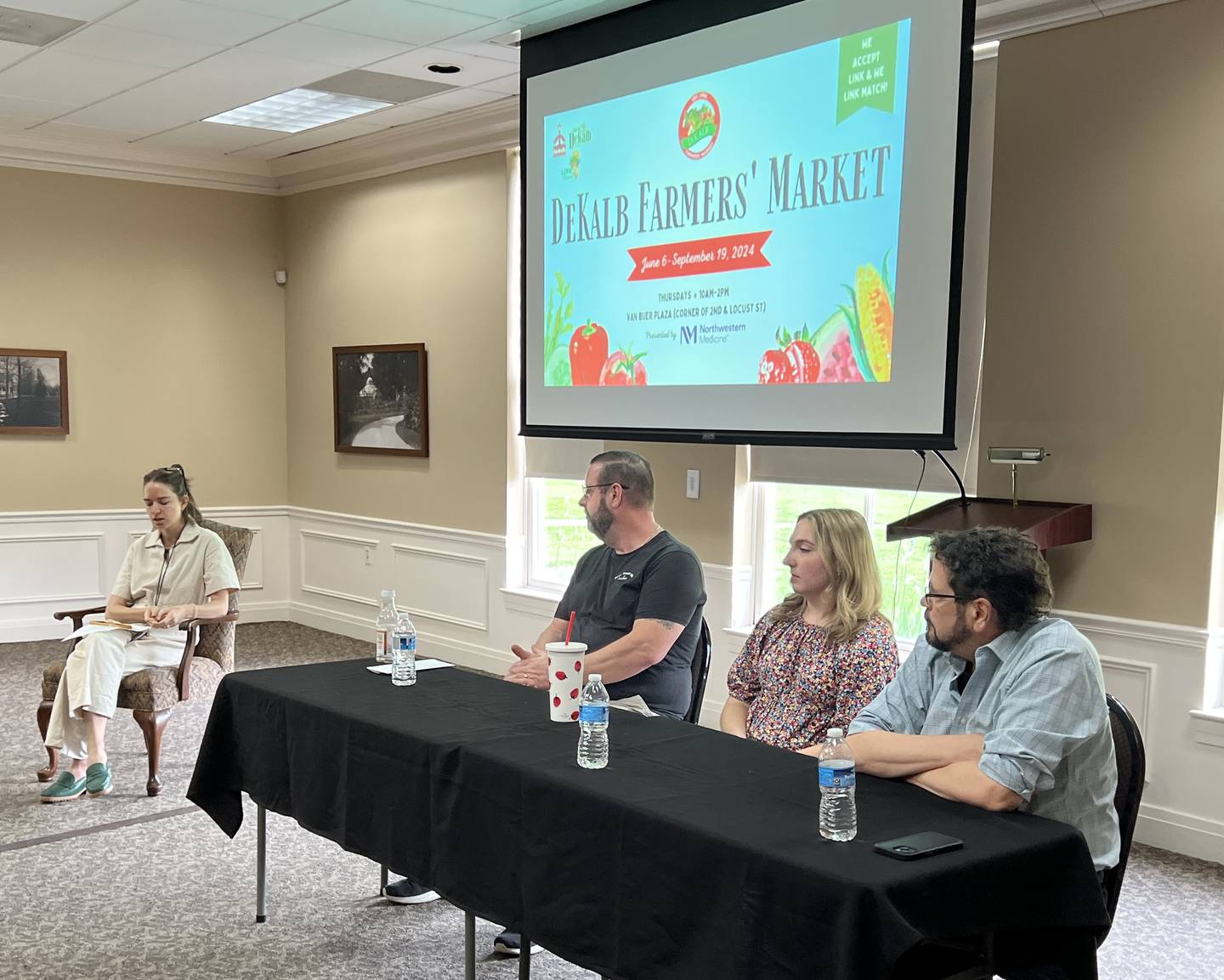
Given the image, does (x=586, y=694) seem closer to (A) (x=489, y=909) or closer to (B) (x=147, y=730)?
(A) (x=489, y=909)

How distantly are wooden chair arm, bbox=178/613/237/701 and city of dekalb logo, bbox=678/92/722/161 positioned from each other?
8.43 ft

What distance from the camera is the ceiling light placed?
6.31m

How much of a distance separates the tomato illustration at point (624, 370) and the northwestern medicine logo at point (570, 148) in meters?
0.82

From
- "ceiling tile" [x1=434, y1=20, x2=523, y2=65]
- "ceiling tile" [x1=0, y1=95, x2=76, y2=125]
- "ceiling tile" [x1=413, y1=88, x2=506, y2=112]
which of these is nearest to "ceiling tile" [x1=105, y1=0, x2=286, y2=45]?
"ceiling tile" [x1=434, y1=20, x2=523, y2=65]

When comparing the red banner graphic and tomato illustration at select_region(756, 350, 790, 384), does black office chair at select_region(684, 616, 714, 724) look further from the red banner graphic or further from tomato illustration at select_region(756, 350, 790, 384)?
the red banner graphic

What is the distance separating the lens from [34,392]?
737 centimetres

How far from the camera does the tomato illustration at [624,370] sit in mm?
5074

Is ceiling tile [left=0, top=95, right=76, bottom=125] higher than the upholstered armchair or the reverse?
higher

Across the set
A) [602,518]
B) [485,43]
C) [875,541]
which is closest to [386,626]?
[602,518]

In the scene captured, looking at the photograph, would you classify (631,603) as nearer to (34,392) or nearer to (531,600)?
(531,600)

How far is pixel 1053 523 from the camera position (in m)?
3.95

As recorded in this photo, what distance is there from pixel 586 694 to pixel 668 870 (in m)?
0.56

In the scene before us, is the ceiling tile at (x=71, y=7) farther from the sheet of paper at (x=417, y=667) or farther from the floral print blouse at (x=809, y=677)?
the floral print blouse at (x=809, y=677)

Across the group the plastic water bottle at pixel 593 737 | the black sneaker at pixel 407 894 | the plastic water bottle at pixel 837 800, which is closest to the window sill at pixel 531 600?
the black sneaker at pixel 407 894
